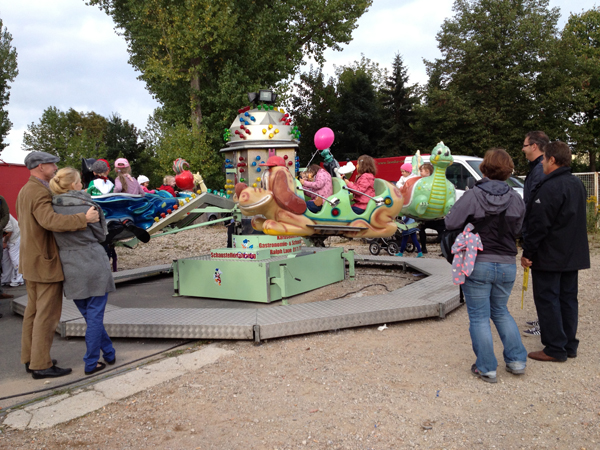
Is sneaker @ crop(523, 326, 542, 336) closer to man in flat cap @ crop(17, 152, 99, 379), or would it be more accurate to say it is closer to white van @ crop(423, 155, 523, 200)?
man in flat cap @ crop(17, 152, 99, 379)

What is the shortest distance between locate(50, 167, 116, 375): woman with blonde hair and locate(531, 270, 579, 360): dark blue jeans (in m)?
3.71

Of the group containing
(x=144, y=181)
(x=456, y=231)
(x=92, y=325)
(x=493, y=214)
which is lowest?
(x=92, y=325)

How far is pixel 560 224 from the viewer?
3.93 meters

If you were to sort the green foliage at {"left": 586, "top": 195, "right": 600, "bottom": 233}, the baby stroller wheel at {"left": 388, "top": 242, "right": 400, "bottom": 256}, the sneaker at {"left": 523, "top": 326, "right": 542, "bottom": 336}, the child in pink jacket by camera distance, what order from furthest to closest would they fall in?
the green foliage at {"left": 586, "top": 195, "right": 600, "bottom": 233}
the baby stroller wheel at {"left": 388, "top": 242, "right": 400, "bottom": 256}
the child in pink jacket
the sneaker at {"left": 523, "top": 326, "right": 542, "bottom": 336}

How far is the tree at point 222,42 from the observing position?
65.9ft

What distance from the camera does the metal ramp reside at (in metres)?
4.67

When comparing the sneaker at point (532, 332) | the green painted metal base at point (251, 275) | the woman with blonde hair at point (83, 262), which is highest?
the woman with blonde hair at point (83, 262)

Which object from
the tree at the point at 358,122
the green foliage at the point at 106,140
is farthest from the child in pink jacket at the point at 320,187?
the green foliage at the point at 106,140

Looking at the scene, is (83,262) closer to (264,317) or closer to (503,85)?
(264,317)

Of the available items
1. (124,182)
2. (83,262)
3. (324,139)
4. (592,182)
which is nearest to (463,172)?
(592,182)

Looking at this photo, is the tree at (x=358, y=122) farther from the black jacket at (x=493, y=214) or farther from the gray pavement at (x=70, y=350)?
the black jacket at (x=493, y=214)

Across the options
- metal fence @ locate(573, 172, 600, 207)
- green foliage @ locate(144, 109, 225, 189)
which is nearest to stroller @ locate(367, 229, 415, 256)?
metal fence @ locate(573, 172, 600, 207)

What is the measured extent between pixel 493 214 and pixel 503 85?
25.4 metres

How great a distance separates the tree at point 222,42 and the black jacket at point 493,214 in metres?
18.7
